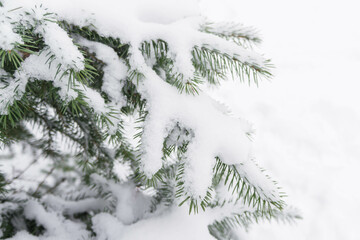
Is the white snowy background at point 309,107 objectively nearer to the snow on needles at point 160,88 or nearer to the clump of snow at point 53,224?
the clump of snow at point 53,224

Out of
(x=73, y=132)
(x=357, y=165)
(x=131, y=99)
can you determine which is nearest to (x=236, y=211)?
(x=131, y=99)

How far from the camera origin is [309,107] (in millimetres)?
3482

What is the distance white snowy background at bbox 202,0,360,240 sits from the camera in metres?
2.64

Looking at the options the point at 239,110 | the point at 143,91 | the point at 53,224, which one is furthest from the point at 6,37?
the point at 239,110

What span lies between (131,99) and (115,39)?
0.60 ft

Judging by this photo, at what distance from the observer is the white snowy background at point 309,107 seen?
2.64m

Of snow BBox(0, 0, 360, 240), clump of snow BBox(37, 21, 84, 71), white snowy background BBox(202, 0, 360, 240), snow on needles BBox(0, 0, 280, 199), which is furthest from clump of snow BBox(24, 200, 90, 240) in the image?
white snowy background BBox(202, 0, 360, 240)

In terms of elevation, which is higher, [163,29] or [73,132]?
[163,29]

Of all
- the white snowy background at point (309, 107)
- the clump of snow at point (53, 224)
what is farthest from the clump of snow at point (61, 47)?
the white snowy background at point (309, 107)

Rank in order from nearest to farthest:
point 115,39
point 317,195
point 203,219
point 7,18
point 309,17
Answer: point 7,18 < point 115,39 < point 203,219 < point 317,195 < point 309,17

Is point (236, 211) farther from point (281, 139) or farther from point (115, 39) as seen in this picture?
point (281, 139)

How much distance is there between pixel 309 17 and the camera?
4574 mm

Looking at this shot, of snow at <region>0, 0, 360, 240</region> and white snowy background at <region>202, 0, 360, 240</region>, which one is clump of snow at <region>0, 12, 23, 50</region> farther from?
white snowy background at <region>202, 0, 360, 240</region>

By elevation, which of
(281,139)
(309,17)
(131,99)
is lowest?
(281,139)
